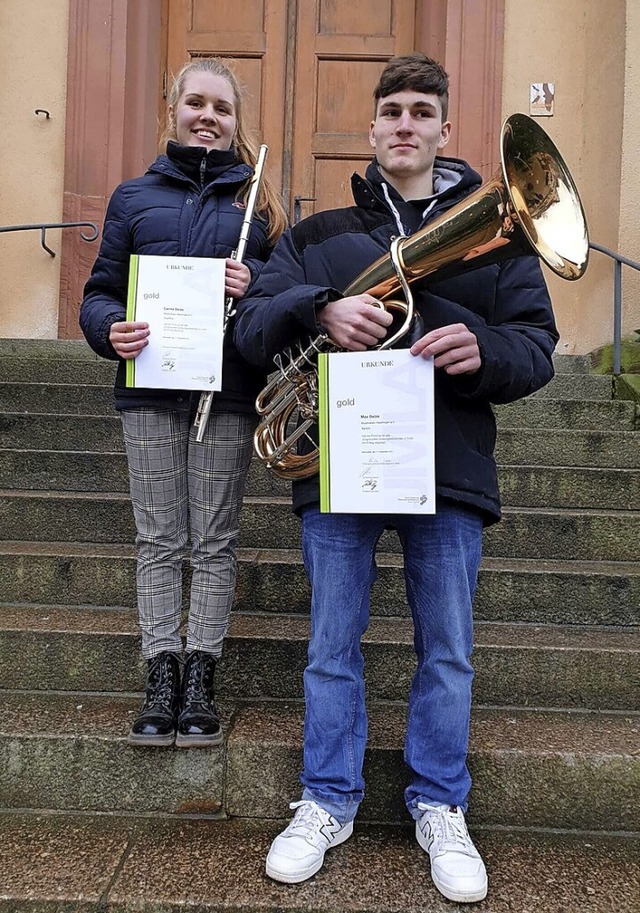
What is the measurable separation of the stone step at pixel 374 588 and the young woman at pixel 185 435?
2.14 ft

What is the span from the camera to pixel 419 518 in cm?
196

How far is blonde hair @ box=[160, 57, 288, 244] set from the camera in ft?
7.64

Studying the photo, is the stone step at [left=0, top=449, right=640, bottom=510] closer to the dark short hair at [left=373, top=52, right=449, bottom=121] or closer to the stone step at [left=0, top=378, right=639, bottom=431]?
the stone step at [left=0, top=378, right=639, bottom=431]

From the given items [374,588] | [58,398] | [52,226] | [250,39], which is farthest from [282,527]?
[250,39]

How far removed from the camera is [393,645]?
2.64 meters

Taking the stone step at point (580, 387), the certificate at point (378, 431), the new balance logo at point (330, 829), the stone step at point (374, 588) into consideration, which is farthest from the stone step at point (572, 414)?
the new balance logo at point (330, 829)

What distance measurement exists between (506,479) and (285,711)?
155 cm

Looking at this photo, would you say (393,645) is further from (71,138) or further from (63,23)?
(63,23)

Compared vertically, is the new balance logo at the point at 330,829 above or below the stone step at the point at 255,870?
above

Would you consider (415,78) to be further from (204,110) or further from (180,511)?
(180,511)

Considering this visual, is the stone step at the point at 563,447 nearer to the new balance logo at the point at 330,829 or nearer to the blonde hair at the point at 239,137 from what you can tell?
the blonde hair at the point at 239,137

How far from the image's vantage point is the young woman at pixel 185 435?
7.43ft

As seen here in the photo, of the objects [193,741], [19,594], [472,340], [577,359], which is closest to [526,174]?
[472,340]

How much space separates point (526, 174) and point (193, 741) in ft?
5.79
